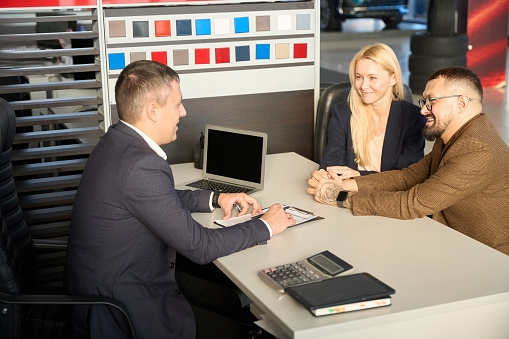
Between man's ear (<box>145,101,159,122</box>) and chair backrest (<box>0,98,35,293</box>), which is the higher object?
man's ear (<box>145,101,159,122</box>)

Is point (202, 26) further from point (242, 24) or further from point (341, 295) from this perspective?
point (341, 295)

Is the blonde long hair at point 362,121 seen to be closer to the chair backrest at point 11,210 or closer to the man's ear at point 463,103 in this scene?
the man's ear at point 463,103

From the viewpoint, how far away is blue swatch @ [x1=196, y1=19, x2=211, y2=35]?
3.60m

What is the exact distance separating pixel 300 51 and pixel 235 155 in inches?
41.1

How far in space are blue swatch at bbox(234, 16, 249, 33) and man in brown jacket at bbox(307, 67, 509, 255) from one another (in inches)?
52.3

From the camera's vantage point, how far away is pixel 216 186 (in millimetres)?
3107

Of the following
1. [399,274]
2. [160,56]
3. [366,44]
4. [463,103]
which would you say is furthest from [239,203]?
[366,44]

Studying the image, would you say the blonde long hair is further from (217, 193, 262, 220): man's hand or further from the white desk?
(217, 193, 262, 220): man's hand

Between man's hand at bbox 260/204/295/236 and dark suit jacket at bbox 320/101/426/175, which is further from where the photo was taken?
dark suit jacket at bbox 320/101/426/175

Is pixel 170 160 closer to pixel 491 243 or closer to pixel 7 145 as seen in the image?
pixel 7 145

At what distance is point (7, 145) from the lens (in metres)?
2.43

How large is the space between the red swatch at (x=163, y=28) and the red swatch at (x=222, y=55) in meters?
0.30

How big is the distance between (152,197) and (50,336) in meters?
0.68

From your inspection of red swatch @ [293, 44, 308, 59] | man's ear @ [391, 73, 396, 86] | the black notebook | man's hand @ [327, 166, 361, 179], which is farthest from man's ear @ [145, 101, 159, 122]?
red swatch @ [293, 44, 308, 59]
